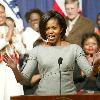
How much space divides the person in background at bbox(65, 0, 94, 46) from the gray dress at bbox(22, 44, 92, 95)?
1.52m

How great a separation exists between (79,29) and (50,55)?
1.80m

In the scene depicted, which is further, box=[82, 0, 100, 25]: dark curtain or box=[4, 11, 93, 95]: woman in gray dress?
box=[82, 0, 100, 25]: dark curtain

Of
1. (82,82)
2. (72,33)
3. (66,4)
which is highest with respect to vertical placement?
(66,4)

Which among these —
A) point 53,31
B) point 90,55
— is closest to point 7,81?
point 90,55

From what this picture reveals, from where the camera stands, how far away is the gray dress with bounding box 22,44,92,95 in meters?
2.34

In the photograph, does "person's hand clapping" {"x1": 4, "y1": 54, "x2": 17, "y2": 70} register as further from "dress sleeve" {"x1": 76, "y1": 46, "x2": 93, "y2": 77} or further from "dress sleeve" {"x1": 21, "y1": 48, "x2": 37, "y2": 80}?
"dress sleeve" {"x1": 76, "y1": 46, "x2": 93, "y2": 77}

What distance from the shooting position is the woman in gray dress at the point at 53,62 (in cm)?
234

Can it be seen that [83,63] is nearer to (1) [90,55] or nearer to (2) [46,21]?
(2) [46,21]

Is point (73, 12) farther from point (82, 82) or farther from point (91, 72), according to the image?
point (91, 72)

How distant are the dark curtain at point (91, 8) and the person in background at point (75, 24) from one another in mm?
254

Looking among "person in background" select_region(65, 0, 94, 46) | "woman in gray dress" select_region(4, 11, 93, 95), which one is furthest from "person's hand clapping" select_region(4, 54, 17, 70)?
"person in background" select_region(65, 0, 94, 46)

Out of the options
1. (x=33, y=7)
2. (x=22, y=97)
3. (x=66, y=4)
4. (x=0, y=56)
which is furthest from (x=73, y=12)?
(x=22, y=97)

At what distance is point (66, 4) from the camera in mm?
4449

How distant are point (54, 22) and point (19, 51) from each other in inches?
68.9
